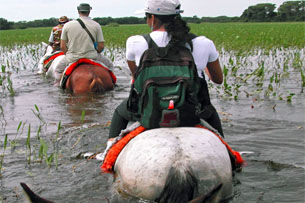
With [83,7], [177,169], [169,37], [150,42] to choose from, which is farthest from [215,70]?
[83,7]

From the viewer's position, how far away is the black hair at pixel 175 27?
3342mm

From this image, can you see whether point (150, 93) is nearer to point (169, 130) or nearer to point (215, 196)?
point (169, 130)

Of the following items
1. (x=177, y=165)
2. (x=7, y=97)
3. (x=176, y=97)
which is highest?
(x=176, y=97)

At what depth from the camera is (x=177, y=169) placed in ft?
9.38

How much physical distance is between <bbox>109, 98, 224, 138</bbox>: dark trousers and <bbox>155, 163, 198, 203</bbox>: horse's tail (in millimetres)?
913

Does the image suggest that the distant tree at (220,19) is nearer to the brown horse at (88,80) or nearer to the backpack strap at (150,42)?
the brown horse at (88,80)

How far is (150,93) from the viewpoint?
3.20m

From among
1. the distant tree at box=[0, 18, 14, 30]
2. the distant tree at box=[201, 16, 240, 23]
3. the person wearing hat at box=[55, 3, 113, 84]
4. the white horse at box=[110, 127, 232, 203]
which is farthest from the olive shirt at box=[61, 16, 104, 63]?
the distant tree at box=[201, 16, 240, 23]

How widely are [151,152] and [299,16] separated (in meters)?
74.7

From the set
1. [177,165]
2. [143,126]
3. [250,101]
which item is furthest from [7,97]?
[177,165]

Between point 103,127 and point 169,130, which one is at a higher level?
point 169,130

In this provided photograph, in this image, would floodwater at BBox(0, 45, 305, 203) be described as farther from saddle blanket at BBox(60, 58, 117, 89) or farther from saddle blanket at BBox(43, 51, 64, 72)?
saddle blanket at BBox(43, 51, 64, 72)

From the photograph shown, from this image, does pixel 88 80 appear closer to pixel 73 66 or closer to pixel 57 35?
pixel 73 66

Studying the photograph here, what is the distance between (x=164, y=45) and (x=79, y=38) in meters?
5.22
